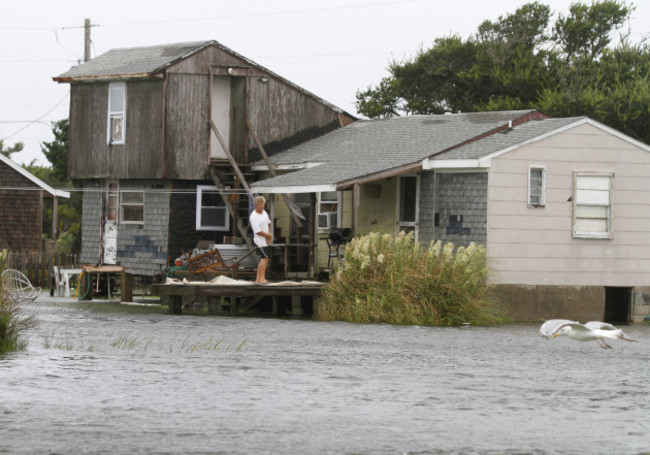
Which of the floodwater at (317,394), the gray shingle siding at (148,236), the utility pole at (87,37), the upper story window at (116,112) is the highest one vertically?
the utility pole at (87,37)

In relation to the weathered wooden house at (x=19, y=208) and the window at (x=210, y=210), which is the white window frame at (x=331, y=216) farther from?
the weathered wooden house at (x=19, y=208)

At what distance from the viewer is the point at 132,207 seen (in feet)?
115

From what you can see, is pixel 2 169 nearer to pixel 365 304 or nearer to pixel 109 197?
pixel 109 197

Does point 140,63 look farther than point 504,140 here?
Yes

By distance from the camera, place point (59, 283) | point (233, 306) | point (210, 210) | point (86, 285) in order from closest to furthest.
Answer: point (233, 306)
point (86, 285)
point (59, 283)
point (210, 210)

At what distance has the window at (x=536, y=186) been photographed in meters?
26.7

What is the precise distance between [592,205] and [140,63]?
45.9 feet

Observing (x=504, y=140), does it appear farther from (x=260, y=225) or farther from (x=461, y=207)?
(x=260, y=225)

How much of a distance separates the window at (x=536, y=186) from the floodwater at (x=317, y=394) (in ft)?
22.1

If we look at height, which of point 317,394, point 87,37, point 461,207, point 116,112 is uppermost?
point 87,37

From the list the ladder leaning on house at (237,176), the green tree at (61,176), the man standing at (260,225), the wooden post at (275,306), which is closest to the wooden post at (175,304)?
the wooden post at (275,306)

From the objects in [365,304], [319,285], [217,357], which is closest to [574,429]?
[217,357]

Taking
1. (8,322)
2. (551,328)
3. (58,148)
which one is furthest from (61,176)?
(551,328)

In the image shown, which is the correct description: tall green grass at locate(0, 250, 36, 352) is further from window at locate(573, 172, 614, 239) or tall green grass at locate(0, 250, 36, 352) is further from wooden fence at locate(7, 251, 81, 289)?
wooden fence at locate(7, 251, 81, 289)
